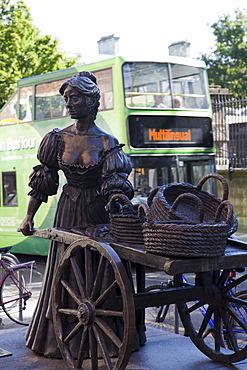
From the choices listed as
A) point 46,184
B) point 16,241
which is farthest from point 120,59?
point 46,184

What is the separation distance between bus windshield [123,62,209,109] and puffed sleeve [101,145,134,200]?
7.58m

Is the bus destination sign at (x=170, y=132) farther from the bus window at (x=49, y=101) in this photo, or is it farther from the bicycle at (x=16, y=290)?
the bicycle at (x=16, y=290)

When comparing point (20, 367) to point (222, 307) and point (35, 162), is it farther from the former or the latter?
point (35, 162)

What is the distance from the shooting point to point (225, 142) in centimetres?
1964

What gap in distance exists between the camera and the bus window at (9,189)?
589 inches

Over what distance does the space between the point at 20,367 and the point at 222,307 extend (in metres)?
1.60

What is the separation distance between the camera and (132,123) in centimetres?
1238

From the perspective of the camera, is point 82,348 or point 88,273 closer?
point 82,348

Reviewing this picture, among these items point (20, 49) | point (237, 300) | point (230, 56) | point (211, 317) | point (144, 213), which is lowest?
point (211, 317)

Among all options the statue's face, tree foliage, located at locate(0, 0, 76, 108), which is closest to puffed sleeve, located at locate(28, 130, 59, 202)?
the statue's face

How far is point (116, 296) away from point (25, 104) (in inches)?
416

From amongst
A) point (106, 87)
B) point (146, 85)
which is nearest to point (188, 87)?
point (146, 85)

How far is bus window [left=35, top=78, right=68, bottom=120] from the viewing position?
13711 mm

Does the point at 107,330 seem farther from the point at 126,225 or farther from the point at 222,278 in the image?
the point at 222,278
